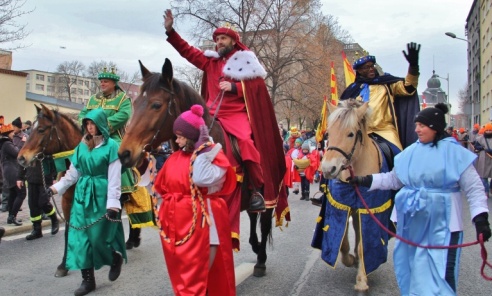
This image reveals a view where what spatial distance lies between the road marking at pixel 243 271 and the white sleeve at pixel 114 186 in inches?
70.1

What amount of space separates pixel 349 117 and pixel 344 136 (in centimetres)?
22

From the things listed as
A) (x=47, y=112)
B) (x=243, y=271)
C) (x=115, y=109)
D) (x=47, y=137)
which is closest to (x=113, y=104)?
(x=115, y=109)

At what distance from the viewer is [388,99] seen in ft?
19.8

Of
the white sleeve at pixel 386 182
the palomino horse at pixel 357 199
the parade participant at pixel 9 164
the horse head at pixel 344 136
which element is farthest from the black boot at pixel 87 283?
the parade participant at pixel 9 164

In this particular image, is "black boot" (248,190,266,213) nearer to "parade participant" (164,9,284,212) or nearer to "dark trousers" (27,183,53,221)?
"parade participant" (164,9,284,212)

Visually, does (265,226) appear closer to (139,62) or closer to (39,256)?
(139,62)

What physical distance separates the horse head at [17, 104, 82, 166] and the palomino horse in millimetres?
3647

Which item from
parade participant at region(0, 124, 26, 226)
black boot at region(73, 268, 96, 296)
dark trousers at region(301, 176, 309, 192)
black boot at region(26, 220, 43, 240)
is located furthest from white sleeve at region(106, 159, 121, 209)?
dark trousers at region(301, 176, 309, 192)

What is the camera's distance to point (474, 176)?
3865 mm

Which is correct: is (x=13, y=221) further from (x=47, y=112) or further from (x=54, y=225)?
(x=47, y=112)

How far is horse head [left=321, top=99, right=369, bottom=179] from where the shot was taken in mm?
4555

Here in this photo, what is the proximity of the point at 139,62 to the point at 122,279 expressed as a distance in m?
2.91

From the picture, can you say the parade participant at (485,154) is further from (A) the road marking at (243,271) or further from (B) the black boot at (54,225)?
(B) the black boot at (54,225)

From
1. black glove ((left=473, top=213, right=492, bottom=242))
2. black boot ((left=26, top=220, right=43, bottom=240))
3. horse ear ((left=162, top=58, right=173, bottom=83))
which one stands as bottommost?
black boot ((left=26, top=220, right=43, bottom=240))
